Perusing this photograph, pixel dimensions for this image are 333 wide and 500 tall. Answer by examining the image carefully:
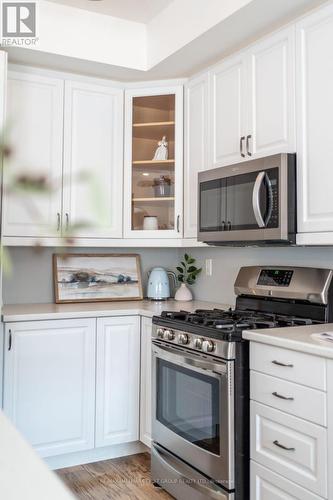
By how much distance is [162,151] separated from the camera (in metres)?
3.27

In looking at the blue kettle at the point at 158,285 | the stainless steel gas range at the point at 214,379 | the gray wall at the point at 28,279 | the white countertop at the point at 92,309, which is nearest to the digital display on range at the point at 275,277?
the stainless steel gas range at the point at 214,379

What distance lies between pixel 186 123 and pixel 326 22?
3.94 ft

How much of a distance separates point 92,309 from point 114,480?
3.13 feet

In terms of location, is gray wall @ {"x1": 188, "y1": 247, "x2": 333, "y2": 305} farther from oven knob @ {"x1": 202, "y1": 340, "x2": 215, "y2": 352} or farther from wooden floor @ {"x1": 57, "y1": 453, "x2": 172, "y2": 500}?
wooden floor @ {"x1": 57, "y1": 453, "x2": 172, "y2": 500}

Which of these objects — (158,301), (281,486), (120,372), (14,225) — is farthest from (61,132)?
(281,486)

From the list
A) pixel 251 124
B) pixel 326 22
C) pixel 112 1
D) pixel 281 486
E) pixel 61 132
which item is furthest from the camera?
pixel 61 132

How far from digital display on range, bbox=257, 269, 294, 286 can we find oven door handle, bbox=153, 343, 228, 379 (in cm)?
64

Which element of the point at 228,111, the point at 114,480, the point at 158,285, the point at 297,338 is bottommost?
the point at 114,480

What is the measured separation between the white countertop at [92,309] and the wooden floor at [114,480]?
0.89 m

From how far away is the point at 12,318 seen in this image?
258 cm

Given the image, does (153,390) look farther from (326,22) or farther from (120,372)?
(326,22)

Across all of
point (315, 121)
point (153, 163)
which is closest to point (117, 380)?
point (153, 163)

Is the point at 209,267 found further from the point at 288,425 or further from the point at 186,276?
the point at 288,425

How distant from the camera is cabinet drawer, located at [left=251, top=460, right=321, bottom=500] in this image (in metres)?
1.78
